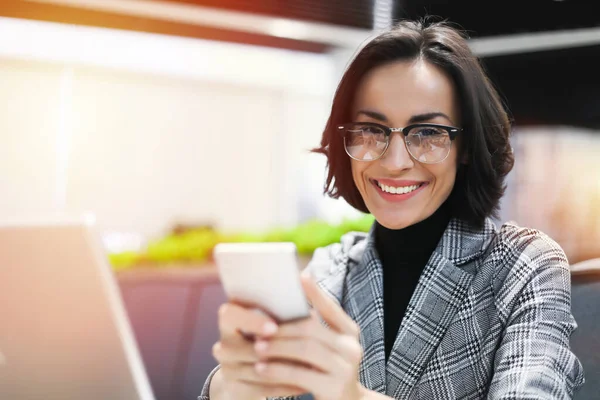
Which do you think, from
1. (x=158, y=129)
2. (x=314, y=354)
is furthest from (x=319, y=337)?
(x=158, y=129)

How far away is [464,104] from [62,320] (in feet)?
3.09

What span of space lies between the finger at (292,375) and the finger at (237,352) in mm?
22

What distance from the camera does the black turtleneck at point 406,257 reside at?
5.16 feet

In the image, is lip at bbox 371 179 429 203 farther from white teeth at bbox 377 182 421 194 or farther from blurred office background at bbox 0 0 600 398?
blurred office background at bbox 0 0 600 398

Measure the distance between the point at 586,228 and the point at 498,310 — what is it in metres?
3.68

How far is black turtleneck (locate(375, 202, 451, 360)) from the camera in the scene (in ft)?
5.16

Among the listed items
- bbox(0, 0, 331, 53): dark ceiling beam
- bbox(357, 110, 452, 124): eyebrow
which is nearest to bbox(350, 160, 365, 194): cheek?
bbox(357, 110, 452, 124): eyebrow

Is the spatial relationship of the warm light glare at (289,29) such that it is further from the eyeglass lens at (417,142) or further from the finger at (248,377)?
the finger at (248,377)

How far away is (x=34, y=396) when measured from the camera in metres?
1.04

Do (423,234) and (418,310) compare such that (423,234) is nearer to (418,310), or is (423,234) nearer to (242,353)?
(418,310)

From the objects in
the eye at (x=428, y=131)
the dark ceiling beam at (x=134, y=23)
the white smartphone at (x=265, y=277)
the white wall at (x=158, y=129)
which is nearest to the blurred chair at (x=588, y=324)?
the eye at (x=428, y=131)

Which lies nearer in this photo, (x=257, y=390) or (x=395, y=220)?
(x=257, y=390)

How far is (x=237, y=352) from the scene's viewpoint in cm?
99

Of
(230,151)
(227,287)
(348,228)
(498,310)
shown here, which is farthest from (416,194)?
(230,151)
